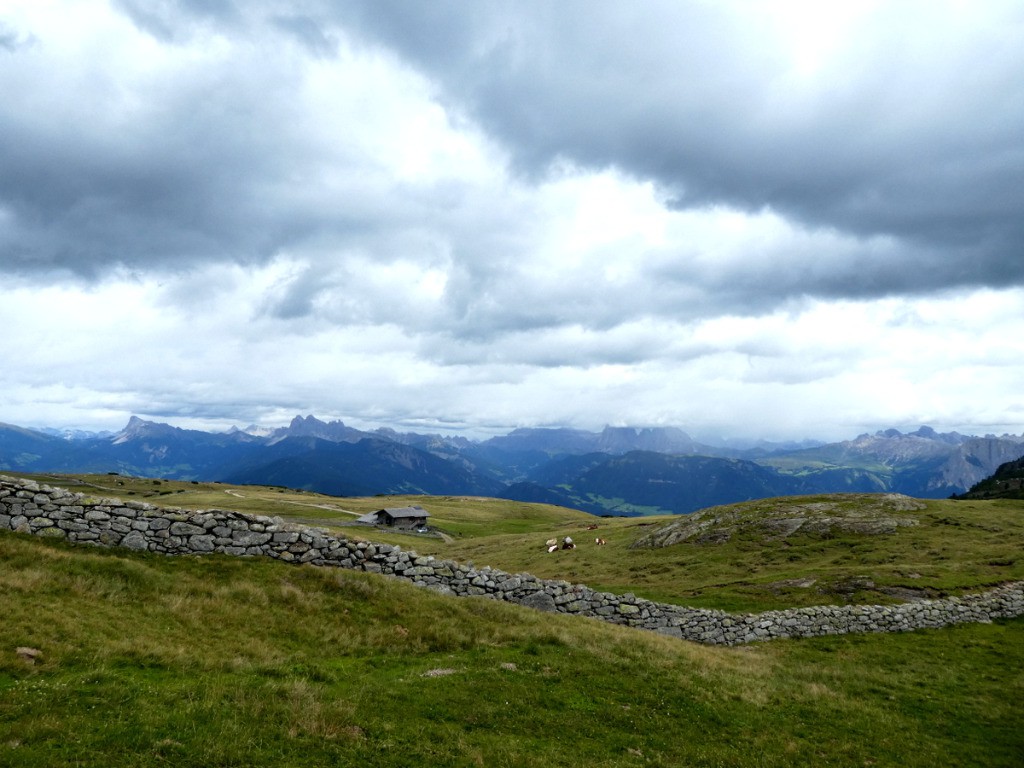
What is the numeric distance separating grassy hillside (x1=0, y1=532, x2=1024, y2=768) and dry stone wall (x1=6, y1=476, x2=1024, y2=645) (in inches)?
46.2

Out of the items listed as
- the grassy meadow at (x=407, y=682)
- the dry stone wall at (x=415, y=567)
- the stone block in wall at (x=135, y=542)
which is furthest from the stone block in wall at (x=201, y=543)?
the stone block in wall at (x=135, y=542)

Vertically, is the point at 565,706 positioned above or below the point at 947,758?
above

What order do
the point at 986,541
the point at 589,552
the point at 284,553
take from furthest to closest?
the point at 589,552, the point at 986,541, the point at 284,553

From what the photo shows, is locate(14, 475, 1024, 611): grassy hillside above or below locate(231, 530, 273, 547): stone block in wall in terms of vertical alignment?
below

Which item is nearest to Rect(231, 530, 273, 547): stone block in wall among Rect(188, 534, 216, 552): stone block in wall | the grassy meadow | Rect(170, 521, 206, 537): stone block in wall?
Rect(188, 534, 216, 552): stone block in wall

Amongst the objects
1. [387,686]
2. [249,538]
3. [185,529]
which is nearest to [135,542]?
[185,529]

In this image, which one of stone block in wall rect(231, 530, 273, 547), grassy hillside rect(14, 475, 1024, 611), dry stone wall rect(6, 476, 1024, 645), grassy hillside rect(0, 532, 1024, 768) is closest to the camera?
grassy hillside rect(0, 532, 1024, 768)

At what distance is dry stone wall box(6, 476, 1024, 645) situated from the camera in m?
22.3

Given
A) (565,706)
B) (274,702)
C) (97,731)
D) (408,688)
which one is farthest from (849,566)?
(97,731)

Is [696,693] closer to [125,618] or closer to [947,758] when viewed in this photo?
[947,758]

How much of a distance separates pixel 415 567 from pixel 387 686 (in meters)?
11.2

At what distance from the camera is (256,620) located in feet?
60.6

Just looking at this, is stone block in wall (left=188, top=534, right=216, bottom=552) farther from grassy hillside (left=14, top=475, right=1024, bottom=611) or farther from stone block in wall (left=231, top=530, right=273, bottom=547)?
grassy hillside (left=14, top=475, right=1024, bottom=611)

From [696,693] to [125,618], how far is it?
1807 centimetres
